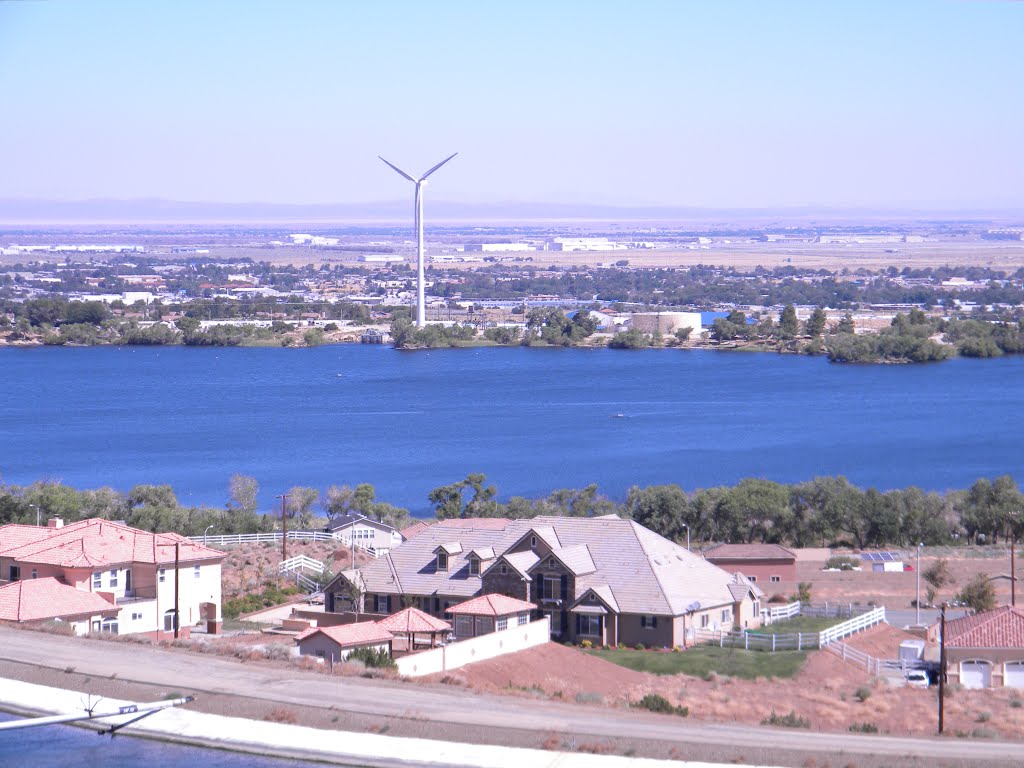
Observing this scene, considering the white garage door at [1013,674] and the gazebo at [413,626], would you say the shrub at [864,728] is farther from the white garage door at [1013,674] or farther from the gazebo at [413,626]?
the gazebo at [413,626]

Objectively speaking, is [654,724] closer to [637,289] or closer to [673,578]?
[673,578]

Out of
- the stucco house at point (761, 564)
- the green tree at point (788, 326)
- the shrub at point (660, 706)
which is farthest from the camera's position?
the green tree at point (788, 326)

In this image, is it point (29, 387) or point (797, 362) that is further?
point (797, 362)

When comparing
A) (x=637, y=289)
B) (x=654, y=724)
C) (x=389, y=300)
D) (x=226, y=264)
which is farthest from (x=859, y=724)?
(x=226, y=264)

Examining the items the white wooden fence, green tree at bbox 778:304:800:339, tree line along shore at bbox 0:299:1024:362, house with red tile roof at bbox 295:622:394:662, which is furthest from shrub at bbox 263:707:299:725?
green tree at bbox 778:304:800:339

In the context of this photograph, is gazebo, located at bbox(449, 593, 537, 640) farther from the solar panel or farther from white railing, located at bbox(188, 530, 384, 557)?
the solar panel

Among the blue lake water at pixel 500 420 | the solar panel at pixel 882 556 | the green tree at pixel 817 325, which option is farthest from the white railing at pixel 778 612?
the green tree at pixel 817 325

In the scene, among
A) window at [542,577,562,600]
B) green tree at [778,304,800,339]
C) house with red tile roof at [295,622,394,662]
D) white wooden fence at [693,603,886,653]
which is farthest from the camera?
green tree at [778,304,800,339]
